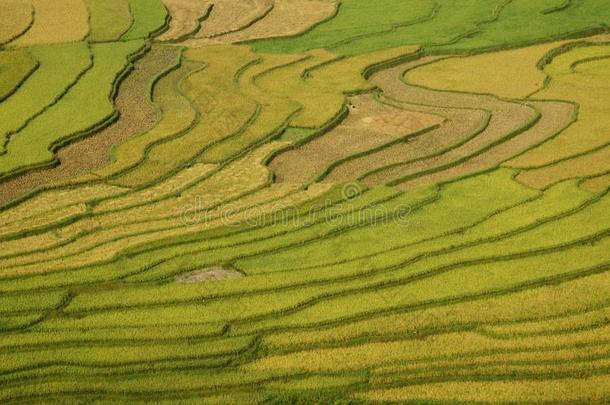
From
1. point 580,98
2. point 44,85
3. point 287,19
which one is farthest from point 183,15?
point 580,98

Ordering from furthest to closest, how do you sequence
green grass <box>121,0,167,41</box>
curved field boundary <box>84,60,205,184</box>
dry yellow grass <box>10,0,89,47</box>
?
green grass <box>121,0,167,41</box> → dry yellow grass <box>10,0,89,47</box> → curved field boundary <box>84,60,205,184</box>

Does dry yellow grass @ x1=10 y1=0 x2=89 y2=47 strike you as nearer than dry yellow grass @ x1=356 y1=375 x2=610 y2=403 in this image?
No

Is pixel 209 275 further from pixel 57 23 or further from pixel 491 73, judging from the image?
pixel 57 23

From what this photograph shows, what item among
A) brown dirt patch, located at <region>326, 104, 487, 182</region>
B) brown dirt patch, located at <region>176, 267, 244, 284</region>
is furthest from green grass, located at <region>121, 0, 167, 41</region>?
brown dirt patch, located at <region>176, 267, 244, 284</region>

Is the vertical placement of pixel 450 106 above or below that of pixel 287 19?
below

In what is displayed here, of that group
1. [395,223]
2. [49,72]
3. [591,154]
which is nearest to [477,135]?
[591,154]

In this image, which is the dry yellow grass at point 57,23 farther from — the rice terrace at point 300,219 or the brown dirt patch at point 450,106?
the brown dirt patch at point 450,106

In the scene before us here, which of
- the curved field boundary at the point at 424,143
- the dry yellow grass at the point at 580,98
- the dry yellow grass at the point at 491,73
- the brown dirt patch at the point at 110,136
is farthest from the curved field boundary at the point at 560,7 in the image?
the brown dirt patch at the point at 110,136

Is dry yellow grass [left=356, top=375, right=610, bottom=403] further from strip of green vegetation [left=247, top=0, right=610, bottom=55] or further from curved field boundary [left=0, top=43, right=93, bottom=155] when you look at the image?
strip of green vegetation [left=247, top=0, right=610, bottom=55]
